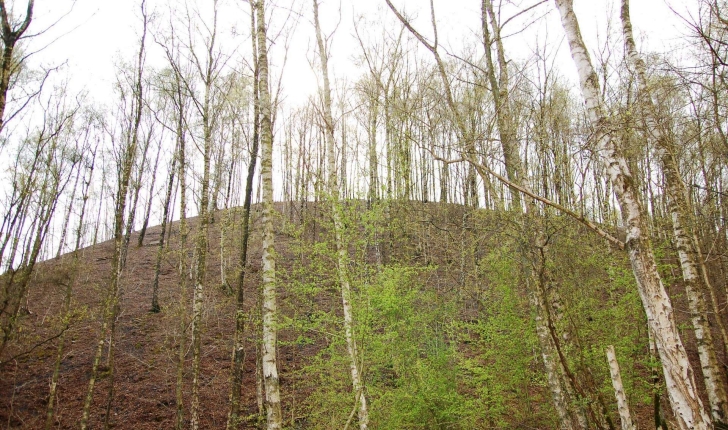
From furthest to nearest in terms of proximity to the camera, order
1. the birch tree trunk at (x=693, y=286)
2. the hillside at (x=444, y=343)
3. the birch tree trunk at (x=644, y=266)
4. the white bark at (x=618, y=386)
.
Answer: the hillside at (x=444, y=343)
the birch tree trunk at (x=693, y=286)
the white bark at (x=618, y=386)
the birch tree trunk at (x=644, y=266)

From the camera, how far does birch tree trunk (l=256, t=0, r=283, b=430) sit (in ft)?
18.1

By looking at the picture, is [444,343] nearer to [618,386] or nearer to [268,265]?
[268,265]

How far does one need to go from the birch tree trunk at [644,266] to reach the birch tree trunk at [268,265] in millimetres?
4506

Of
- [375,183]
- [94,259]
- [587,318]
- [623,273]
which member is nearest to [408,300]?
[587,318]

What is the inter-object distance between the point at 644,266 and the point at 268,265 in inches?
189

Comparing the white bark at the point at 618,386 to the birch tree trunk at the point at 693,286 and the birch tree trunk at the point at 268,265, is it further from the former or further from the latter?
the birch tree trunk at the point at 268,265

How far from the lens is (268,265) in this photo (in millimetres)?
6094

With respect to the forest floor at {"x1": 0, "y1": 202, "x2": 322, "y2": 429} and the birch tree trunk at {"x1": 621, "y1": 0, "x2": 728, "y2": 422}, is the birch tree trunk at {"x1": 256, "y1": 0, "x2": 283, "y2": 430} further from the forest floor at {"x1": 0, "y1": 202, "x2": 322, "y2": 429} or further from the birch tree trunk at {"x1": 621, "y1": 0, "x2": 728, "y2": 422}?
the birch tree trunk at {"x1": 621, "y1": 0, "x2": 728, "y2": 422}

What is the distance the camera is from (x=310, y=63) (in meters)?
9.79

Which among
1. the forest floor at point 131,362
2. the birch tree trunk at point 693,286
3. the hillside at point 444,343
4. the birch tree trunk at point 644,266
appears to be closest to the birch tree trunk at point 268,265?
the hillside at point 444,343

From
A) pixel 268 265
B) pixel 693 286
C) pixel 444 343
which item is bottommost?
pixel 444 343

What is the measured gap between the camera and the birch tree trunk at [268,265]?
18.1ft

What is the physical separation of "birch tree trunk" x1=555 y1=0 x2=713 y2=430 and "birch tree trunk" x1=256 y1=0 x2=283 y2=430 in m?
4.51

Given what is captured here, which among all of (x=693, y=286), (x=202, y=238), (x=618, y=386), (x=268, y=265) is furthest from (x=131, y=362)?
(x=693, y=286)
